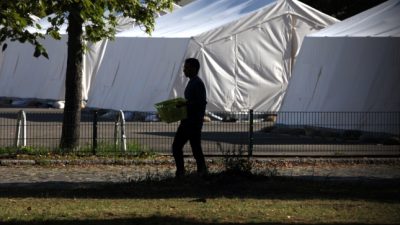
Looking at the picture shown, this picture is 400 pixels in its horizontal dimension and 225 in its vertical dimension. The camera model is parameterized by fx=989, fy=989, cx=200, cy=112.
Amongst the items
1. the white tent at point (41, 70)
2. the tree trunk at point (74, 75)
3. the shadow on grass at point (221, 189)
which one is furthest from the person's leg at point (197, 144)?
the white tent at point (41, 70)

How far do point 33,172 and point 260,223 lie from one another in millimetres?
8271

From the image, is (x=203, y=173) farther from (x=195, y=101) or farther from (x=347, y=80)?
(x=347, y=80)

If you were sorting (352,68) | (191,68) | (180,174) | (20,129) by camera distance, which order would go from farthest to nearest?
(352,68) → (20,129) → (191,68) → (180,174)

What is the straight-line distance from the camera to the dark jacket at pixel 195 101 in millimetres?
15441

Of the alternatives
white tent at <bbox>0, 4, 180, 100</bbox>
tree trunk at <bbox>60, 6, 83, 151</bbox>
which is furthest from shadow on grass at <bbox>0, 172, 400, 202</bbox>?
white tent at <bbox>0, 4, 180, 100</bbox>

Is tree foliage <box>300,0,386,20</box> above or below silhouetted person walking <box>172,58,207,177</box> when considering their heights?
above

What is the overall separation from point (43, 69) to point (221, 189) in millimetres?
28484

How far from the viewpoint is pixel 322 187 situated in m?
14.8

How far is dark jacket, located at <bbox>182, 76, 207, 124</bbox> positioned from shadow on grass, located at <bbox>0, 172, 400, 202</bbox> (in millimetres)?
911

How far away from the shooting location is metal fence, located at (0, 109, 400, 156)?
67.8 feet

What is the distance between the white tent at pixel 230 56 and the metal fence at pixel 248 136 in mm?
5176

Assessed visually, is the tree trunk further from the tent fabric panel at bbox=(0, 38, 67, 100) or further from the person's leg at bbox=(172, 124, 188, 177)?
the tent fabric panel at bbox=(0, 38, 67, 100)

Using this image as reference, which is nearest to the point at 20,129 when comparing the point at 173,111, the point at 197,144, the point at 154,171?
the point at 154,171

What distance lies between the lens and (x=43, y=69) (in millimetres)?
41625
